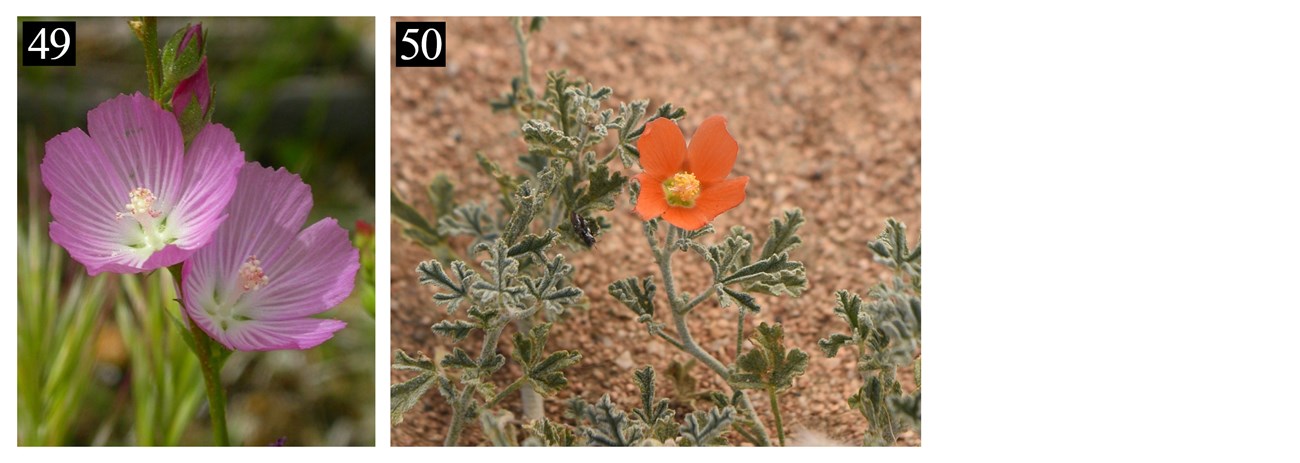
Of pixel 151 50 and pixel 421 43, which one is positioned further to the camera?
pixel 421 43

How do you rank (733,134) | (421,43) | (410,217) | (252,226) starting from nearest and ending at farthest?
1. (252,226)
2. (421,43)
3. (410,217)
4. (733,134)

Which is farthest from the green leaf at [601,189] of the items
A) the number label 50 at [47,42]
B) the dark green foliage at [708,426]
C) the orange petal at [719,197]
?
the number label 50 at [47,42]

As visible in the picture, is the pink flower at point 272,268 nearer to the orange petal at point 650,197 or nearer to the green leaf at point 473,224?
the orange petal at point 650,197

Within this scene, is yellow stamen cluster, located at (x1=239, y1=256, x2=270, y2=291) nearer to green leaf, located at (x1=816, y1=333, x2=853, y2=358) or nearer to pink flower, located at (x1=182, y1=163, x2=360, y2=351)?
pink flower, located at (x1=182, y1=163, x2=360, y2=351)

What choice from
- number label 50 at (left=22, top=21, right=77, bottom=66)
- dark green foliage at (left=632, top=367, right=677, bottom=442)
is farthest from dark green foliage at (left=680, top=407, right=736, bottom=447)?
number label 50 at (left=22, top=21, right=77, bottom=66)

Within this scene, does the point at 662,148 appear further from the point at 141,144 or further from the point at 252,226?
the point at 141,144

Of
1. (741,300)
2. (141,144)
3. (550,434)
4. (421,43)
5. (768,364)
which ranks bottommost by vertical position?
(550,434)

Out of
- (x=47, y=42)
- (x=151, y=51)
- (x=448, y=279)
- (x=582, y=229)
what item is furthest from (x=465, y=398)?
(x=47, y=42)
